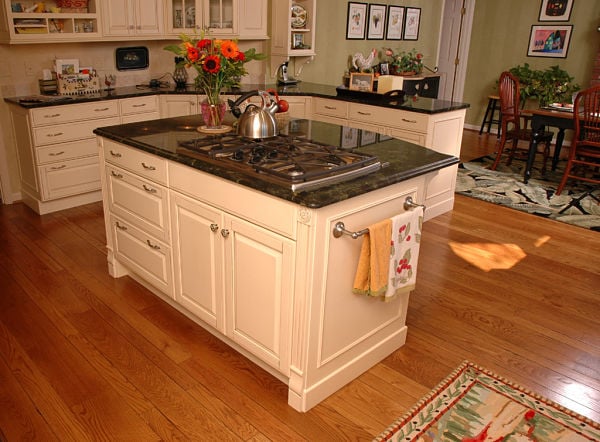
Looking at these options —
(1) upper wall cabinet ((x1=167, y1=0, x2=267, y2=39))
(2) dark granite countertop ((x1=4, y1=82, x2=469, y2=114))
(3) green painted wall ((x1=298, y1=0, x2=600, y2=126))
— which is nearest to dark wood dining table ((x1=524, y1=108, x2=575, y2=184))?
(2) dark granite countertop ((x1=4, y1=82, x2=469, y2=114))

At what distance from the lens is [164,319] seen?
9.07 ft

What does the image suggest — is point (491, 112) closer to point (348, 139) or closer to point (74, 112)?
point (348, 139)

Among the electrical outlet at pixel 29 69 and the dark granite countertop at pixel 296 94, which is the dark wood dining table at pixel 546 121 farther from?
the electrical outlet at pixel 29 69

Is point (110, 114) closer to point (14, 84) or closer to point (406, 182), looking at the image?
point (14, 84)

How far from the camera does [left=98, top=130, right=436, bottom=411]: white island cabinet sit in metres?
1.95

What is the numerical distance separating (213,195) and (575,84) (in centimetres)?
644

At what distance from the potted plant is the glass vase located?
15.2 feet

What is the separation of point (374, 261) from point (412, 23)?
609 cm

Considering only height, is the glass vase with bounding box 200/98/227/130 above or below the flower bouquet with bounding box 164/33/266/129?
below

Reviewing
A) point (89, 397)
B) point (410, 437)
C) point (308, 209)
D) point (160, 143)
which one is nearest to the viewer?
point (308, 209)

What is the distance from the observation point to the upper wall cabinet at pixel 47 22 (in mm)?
3836

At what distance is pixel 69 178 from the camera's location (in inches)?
167

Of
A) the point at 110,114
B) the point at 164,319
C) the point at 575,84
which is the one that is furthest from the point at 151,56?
the point at 575,84

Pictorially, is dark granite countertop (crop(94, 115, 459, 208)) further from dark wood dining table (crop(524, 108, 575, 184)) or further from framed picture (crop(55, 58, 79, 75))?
dark wood dining table (crop(524, 108, 575, 184))
